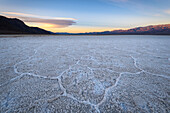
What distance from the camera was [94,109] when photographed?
559 mm

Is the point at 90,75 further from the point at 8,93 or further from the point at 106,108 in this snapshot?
the point at 8,93

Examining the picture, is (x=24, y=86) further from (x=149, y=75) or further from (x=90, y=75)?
(x=149, y=75)

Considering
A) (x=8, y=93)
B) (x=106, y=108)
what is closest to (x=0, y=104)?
(x=8, y=93)

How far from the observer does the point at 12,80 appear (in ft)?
2.89

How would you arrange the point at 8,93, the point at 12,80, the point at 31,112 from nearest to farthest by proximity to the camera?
the point at 31,112 < the point at 8,93 < the point at 12,80

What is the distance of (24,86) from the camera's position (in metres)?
0.79

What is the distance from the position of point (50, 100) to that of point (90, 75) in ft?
1.72

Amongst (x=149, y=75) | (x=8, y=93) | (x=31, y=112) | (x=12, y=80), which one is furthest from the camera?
(x=149, y=75)

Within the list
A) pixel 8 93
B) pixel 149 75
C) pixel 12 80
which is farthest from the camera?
pixel 149 75

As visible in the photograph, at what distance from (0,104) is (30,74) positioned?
449 millimetres

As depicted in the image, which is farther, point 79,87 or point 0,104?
point 79,87

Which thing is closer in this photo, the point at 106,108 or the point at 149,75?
the point at 106,108

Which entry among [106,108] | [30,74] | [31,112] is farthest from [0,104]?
[106,108]

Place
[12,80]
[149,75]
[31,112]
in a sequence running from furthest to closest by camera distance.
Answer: [149,75] → [12,80] → [31,112]
